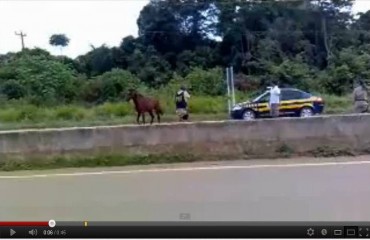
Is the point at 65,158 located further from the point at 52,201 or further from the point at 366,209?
the point at 366,209

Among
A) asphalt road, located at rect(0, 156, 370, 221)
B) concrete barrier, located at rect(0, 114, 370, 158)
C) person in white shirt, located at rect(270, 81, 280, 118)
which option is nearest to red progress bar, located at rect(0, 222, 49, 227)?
asphalt road, located at rect(0, 156, 370, 221)

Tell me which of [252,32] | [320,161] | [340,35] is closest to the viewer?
[320,161]

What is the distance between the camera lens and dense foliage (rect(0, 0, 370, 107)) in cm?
842

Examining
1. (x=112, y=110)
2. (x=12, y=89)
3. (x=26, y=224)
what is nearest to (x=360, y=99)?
(x=112, y=110)

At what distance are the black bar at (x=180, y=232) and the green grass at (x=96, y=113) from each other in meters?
8.48

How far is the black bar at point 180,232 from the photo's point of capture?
166cm

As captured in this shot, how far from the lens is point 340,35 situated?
9914mm

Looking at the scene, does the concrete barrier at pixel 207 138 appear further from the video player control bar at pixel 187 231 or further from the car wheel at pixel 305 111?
the car wheel at pixel 305 111

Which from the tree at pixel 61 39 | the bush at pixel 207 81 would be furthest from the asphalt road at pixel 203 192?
the bush at pixel 207 81

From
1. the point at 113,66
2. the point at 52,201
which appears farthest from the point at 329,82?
the point at 52,201

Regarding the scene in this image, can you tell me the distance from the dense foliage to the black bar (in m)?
5.28

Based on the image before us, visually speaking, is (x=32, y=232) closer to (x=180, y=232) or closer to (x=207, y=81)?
(x=180, y=232)

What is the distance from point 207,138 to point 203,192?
10.0 feet

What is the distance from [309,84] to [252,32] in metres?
2.30
